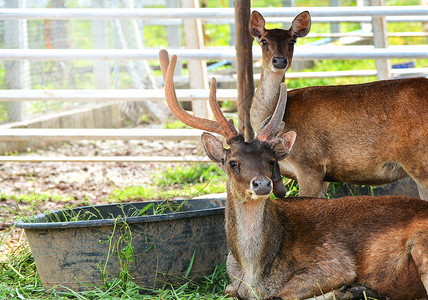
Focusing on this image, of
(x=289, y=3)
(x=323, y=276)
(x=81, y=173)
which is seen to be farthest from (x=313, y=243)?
(x=289, y=3)

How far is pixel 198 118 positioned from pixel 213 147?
0.30 m

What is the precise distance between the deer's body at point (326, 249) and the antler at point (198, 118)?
1.63 ft

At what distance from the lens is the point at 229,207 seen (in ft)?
15.3

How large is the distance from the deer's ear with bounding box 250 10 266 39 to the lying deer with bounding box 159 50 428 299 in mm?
1434

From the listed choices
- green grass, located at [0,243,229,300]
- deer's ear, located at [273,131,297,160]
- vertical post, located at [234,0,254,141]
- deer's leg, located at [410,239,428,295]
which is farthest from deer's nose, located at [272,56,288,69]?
deer's leg, located at [410,239,428,295]

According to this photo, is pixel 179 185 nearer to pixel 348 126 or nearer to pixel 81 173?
pixel 81 173

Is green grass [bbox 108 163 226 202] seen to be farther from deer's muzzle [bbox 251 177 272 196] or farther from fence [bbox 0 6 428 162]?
deer's muzzle [bbox 251 177 272 196]

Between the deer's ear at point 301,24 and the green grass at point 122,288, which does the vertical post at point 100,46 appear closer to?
the deer's ear at point 301,24

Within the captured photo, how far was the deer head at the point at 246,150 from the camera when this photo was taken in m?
4.33

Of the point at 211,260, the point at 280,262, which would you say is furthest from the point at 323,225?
the point at 211,260

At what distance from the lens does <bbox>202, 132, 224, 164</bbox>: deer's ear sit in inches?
185

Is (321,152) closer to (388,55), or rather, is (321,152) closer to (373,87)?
(373,87)

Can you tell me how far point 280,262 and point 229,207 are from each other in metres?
0.50

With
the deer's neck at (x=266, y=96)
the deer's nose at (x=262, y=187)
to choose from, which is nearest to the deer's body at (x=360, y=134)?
the deer's neck at (x=266, y=96)
